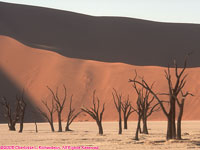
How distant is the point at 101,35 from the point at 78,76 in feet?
101

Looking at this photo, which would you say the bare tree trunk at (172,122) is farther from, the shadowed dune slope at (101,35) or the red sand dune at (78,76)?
the shadowed dune slope at (101,35)

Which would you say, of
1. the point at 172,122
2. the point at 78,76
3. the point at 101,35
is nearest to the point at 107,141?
the point at 172,122

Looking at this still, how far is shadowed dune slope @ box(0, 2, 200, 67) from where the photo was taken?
8175 centimetres

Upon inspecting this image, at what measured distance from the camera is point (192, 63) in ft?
256

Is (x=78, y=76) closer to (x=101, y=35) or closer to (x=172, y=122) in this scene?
(x=101, y=35)

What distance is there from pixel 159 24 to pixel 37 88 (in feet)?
160

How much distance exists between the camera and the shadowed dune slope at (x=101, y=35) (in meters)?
81.8

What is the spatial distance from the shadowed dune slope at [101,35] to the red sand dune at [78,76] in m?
5.58

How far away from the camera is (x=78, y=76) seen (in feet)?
216

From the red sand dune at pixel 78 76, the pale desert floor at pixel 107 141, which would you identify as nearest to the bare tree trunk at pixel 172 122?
the pale desert floor at pixel 107 141

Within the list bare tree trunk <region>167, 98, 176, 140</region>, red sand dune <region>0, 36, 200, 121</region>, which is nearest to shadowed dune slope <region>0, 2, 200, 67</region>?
red sand dune <region>0, 36, 200, 121</region>

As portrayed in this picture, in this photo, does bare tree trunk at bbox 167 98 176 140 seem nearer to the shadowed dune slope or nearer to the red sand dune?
the red sand dune

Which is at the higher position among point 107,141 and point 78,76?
point 78,76

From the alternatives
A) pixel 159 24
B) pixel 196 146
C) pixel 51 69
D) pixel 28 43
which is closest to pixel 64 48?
pixel 28 43
